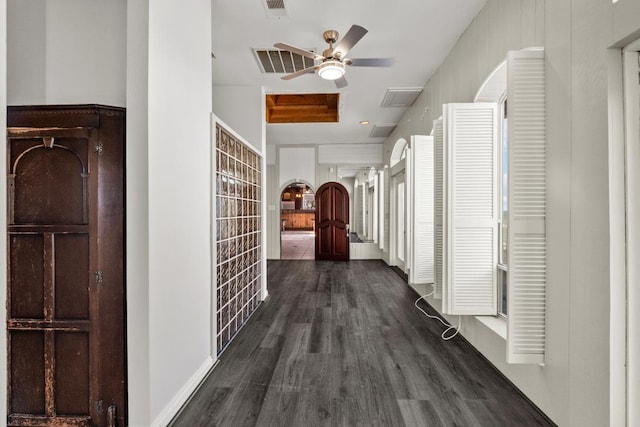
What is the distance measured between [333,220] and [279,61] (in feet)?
16.3

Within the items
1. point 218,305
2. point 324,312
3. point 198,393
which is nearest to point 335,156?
point 324,312

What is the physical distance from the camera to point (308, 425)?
6.39ft

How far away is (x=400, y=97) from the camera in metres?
5.19

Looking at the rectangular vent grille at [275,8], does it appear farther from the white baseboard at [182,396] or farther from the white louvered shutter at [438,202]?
the white baseboard at [182,396]

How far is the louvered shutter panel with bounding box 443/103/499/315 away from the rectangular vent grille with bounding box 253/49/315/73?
1.96m

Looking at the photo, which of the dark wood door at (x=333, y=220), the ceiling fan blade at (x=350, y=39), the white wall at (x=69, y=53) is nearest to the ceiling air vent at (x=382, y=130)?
the dark wood door at (x=333, y=220)

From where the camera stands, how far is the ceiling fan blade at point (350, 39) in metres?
2.73

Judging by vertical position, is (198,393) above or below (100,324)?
below

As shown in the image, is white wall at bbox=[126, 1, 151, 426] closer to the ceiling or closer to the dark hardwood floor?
the dark hardwood floor

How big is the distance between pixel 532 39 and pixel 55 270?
3.39 metres

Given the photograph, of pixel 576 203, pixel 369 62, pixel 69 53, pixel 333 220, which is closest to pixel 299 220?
pixel 333 220

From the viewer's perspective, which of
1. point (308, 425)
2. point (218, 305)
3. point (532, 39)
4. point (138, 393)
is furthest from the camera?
point (218, 305)

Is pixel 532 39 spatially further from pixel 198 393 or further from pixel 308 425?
pixel 198 393

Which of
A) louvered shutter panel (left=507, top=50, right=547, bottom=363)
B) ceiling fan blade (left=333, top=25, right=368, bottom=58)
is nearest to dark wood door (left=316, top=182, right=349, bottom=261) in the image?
ceiling fan blade (left=333, top=25, right=368, bottom=58)
